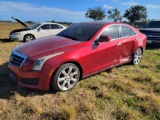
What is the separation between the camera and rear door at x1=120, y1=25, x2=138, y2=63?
5824 mm

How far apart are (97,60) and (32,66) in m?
1.71

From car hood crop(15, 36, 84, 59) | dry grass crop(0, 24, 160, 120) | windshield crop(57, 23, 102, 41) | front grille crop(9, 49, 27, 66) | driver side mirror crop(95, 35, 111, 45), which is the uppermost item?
windshield crop(57, 23, 102, 41)

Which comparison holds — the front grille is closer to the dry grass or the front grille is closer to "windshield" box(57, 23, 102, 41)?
the dry grass

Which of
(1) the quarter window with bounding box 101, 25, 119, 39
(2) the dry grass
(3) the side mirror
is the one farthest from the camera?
(1) the quarter window with bounding box 101, 25, 119, 39

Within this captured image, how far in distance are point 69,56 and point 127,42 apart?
96.8 inches

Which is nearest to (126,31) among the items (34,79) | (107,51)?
(107,51)

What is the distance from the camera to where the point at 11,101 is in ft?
12.8

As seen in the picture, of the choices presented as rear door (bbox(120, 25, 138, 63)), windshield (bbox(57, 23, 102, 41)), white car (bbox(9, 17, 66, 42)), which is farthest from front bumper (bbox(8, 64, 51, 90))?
white car (bbox(9, 17, 66, 42))

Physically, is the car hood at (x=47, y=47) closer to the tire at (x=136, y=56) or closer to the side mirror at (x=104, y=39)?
the side mirror at (x=104, y=39)

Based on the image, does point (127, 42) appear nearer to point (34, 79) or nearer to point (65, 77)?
point (65, 77)

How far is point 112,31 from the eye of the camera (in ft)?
18.2

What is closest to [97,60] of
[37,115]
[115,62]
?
[115,62]

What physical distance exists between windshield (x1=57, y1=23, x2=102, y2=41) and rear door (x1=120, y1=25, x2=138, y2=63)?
98 centimetres

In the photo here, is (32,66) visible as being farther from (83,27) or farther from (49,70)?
(83,27)
